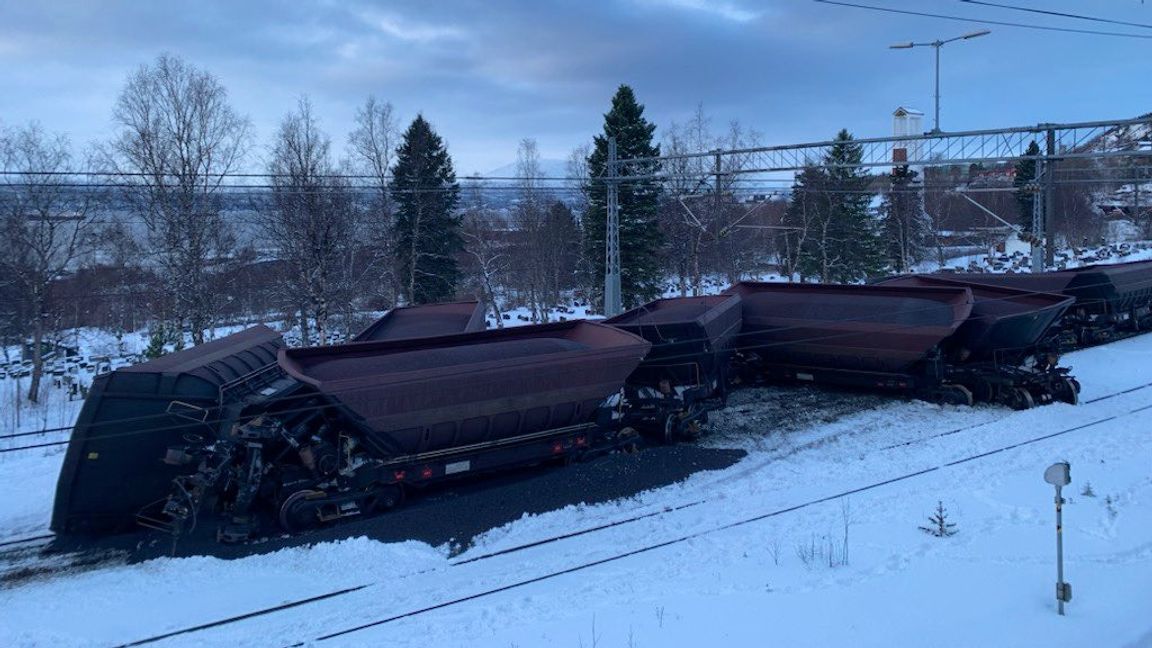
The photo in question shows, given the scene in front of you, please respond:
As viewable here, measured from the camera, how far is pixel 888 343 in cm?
1524

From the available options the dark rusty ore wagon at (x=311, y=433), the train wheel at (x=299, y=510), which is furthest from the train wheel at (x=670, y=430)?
the train wheel at (x=299, y=510)

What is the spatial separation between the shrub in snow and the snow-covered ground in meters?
0.12

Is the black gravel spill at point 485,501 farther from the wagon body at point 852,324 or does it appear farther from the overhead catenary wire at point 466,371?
the wagon body at point 852,324

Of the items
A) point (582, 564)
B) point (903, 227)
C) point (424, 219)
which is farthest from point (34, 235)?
point (903, 227)

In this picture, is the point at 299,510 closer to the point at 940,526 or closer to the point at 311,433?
the point at 311,433

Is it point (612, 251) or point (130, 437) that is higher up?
point (612, 251)

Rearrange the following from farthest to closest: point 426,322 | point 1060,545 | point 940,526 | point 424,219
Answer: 1. point 424,219
2. point 426,322
3. point 940,526
4. point 1060,545

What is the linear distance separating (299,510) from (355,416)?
4.91 feet

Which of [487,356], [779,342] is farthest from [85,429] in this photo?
[779,342]

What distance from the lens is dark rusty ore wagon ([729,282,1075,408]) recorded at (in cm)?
1511

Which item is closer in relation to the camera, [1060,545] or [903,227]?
[1060,545]

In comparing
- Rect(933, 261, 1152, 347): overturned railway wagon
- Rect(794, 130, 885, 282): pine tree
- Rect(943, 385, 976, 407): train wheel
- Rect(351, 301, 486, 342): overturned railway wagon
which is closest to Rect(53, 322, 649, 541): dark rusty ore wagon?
Rect(351, 301, 486, 342): overturned railway wagon

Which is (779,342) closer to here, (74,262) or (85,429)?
(85,429)

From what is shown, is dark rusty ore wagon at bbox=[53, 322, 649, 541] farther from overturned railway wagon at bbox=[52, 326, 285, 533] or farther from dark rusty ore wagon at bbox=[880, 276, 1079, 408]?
dark rusty ore wagon at bbox=[880, 276, 1079, 408]
